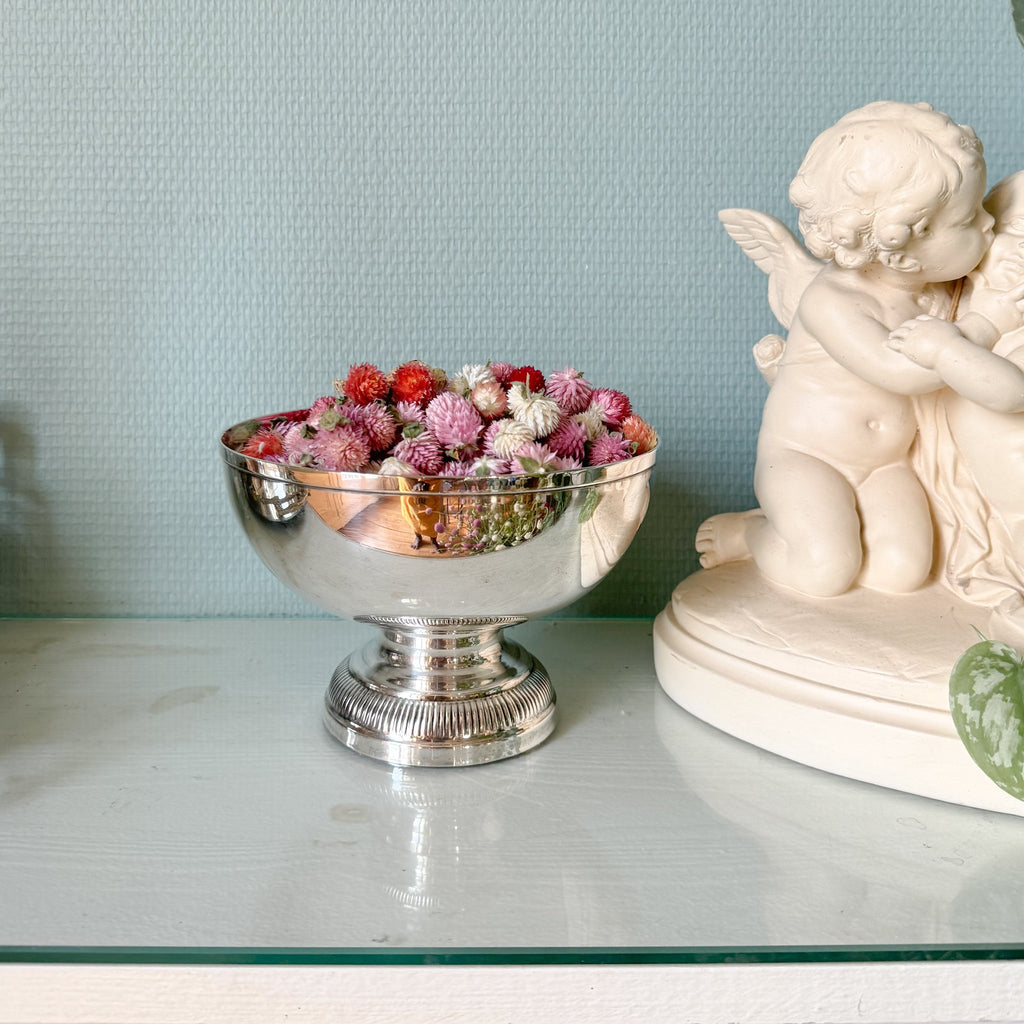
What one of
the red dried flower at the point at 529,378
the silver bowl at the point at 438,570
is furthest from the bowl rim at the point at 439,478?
the red dried flower at the point at 529,378

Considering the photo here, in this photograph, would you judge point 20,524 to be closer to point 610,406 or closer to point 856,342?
point 610,406

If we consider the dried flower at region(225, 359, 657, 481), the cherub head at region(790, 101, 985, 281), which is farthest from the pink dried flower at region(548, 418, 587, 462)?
the cherub head at region(790, 101, 985, 281)

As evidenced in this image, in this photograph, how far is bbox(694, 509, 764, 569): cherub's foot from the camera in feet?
2.70

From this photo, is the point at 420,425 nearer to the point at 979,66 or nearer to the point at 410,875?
the point at 410,875

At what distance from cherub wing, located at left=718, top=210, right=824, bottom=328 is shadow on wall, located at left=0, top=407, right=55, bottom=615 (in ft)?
2.04

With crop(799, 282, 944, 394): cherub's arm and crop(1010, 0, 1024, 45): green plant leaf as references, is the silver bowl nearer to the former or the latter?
crop(799, 282, 944, 394): cherub's arm

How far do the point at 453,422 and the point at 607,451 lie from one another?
103 millimetres

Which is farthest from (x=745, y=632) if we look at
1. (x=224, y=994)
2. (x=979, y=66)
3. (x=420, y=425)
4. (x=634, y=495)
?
(x=979, y=66)

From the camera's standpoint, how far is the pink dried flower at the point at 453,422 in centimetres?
66

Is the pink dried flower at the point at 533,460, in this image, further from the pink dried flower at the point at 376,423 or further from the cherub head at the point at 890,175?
the cherub head at the point at 890,175

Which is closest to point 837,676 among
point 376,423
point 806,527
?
point 806,527

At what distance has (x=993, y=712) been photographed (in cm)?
55

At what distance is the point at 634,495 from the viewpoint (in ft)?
2.29

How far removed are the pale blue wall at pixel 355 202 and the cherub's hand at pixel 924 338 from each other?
0.92 feet
